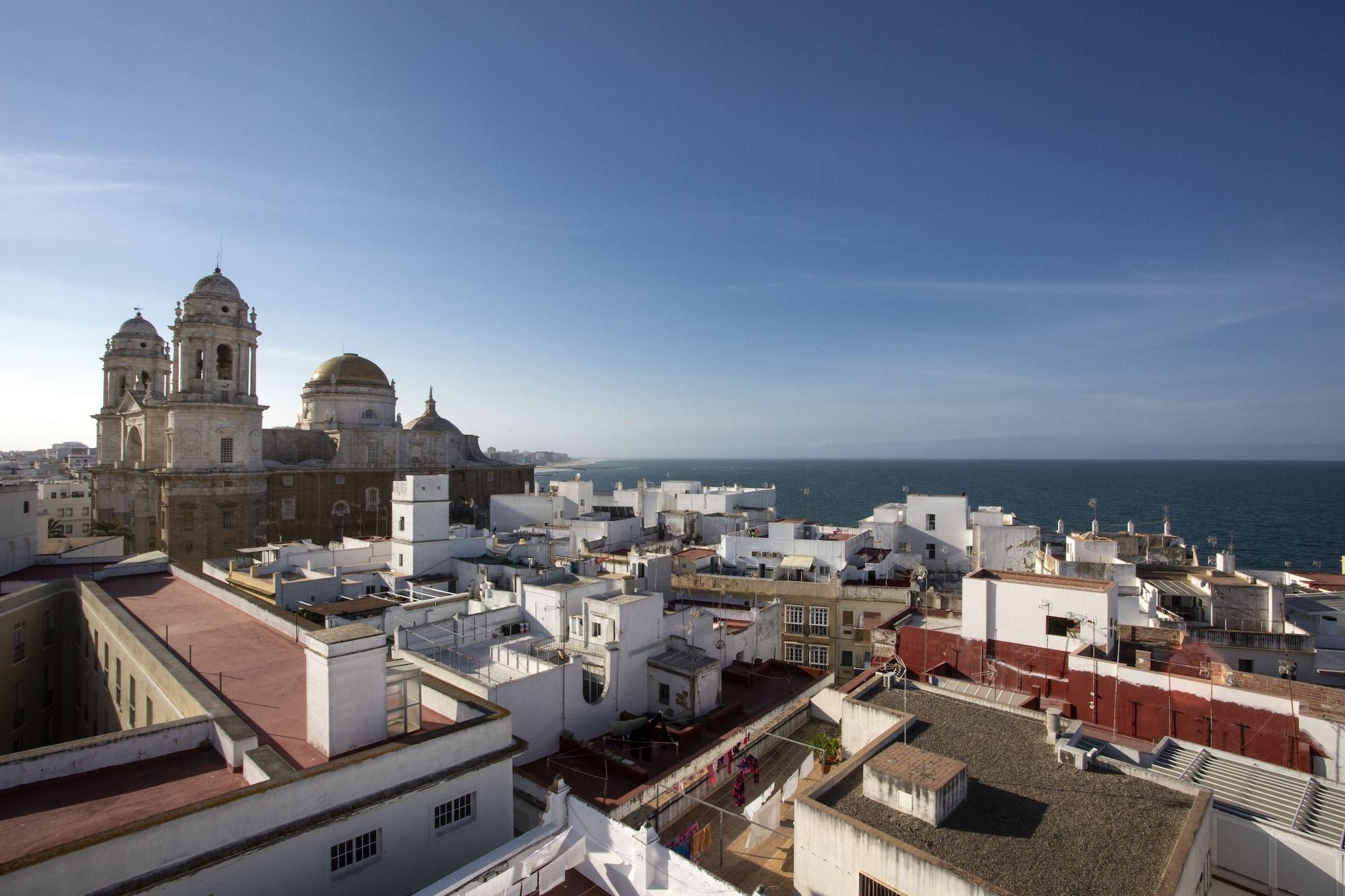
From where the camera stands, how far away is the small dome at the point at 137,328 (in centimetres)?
5253

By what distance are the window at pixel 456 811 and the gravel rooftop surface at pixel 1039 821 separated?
5.61 metres

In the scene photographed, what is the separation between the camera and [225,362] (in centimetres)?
4441

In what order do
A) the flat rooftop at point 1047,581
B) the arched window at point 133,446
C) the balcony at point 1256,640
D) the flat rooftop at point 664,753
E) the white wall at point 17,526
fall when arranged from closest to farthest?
1. the flat rooftop at point 664,753
2. the flat rooftop at point 1047,581
3. the balcony at point 1256,640
4. the white wall at point 17,526
5. the arched window at point 133,446

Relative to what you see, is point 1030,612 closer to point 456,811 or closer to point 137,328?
point 456,811

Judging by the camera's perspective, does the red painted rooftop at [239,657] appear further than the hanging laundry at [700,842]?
No

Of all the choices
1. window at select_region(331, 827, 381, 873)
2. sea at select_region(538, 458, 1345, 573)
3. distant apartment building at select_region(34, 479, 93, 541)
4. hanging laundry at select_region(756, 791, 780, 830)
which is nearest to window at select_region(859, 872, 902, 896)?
hanging laundry at select_region(756, 791, 780, 830)

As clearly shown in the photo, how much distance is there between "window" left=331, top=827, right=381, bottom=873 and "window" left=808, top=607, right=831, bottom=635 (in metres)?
24.7

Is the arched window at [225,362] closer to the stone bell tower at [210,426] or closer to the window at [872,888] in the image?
the stone bell tower at [210,426]

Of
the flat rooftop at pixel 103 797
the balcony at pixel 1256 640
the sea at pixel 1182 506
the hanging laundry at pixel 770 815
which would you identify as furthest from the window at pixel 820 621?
the flat rooftop at pixel 103 797

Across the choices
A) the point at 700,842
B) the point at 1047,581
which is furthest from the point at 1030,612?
the point at 700,842

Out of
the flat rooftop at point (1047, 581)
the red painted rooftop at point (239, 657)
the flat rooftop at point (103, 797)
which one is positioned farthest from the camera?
the flat rooftop at point (1047, 581)

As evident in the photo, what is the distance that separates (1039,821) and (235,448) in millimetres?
47678

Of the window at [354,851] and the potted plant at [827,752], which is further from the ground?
the window at [354,851]

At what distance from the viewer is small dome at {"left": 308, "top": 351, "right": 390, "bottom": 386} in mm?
57188
